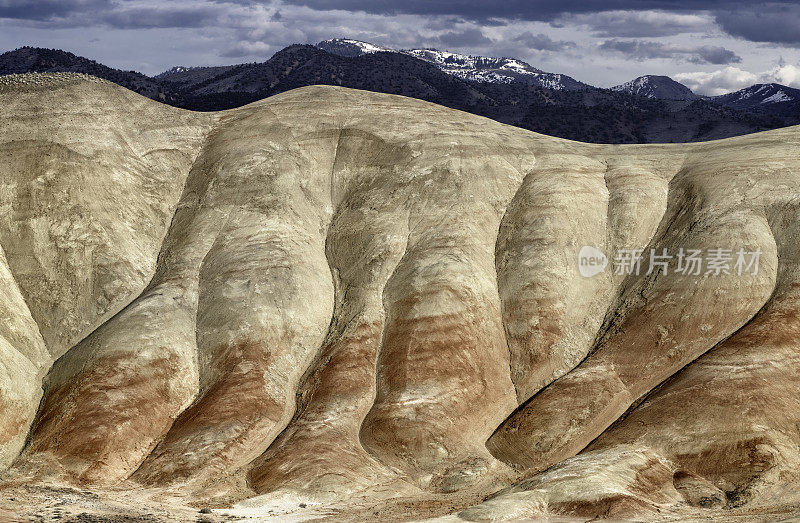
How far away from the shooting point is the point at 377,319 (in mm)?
48719

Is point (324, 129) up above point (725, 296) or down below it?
above

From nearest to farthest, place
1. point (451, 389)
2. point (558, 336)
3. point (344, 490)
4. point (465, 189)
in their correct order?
point (344, 490) < point (451, 389) < point (558, 336) < point (465, 189)

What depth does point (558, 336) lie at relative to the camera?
4831cm

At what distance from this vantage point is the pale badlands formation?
38219 mm

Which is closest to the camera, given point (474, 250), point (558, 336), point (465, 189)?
point (558, 336)

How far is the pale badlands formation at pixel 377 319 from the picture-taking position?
3822 cm

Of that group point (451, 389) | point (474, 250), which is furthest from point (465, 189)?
point (451, 389)

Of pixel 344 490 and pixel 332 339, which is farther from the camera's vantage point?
pixel 332 339

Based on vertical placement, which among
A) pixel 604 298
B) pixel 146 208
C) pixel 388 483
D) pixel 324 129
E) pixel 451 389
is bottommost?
pixel 388 483

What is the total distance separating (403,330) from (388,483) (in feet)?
32.1

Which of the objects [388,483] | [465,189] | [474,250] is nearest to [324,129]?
[465,189]

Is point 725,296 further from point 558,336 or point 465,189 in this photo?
point 465,189

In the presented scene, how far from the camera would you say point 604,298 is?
5066 centimetres

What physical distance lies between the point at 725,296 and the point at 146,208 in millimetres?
36810
